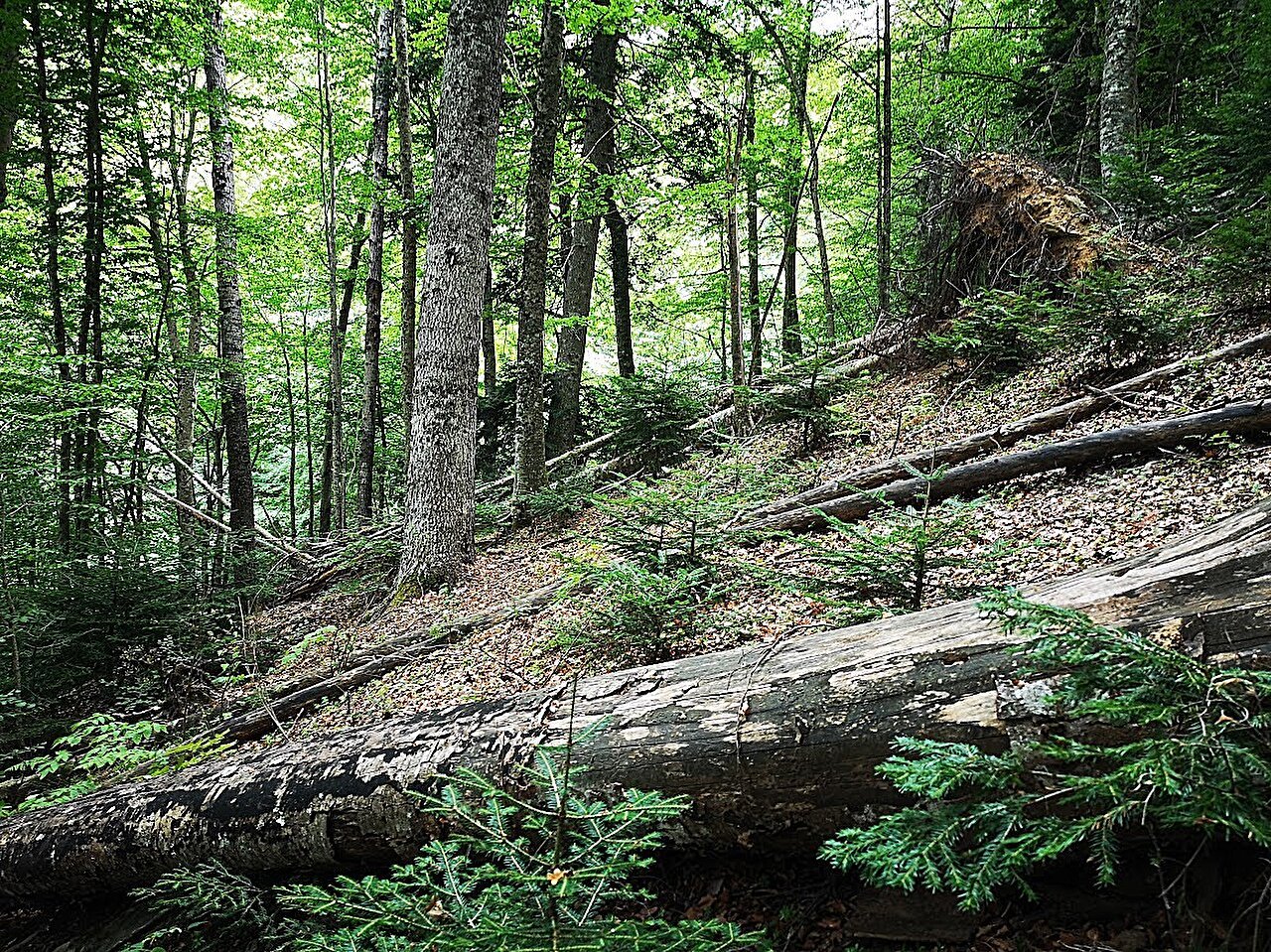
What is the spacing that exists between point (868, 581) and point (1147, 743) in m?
2.12

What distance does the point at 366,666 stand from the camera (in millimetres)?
5422

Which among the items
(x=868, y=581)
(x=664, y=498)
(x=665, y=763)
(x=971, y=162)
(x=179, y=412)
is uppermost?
(x=971, y=162)

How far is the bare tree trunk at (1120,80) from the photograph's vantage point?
811 cm

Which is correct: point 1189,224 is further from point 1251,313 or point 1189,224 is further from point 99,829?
point 99,829

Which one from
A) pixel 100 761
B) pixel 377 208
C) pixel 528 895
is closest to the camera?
pixel 528 895

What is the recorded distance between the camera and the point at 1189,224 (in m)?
7.15

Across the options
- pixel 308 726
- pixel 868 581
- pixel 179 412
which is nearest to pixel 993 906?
pixel 868 581

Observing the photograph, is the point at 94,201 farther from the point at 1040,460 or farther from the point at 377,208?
the point at 1040,460

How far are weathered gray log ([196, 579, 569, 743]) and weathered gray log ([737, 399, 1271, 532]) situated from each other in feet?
6.93

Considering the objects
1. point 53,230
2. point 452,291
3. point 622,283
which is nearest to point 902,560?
point 452,291

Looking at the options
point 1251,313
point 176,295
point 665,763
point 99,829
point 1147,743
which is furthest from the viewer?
point 176,295

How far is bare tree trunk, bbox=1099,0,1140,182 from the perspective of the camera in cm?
811

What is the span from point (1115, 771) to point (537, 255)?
8019 mm

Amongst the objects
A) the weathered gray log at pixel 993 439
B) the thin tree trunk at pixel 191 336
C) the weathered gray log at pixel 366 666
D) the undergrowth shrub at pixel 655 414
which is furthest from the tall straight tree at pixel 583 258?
the weathered gray log at pixel 993 439
